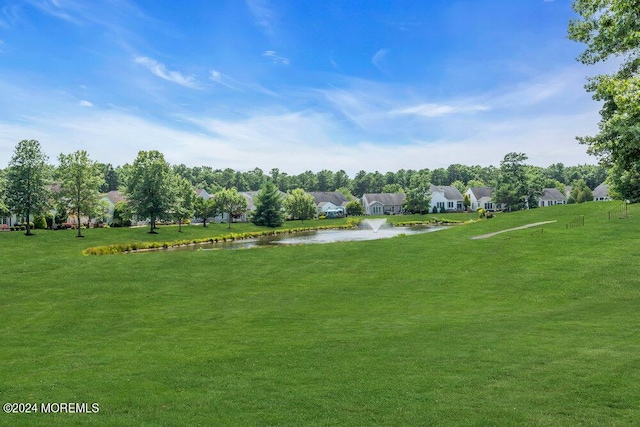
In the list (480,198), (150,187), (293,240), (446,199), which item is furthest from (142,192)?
(480,198)

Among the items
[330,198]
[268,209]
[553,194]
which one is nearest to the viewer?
[268,209]

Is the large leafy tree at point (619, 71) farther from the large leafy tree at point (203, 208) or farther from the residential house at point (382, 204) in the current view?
the residential house at point (382, 204)

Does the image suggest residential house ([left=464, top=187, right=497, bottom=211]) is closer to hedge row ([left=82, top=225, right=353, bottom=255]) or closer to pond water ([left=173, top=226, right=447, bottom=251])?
hedge row ([left=82, top=225, right=353, bottom=255])

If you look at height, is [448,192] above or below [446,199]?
above

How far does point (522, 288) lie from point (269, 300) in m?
14.3

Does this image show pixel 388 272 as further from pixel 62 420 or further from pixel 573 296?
pixel 62 420

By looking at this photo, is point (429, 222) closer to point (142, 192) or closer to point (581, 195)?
point (581, 195)

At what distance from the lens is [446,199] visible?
466 feet

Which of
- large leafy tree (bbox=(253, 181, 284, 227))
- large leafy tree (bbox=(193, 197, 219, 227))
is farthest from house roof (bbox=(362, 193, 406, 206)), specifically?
large leafy tree (bbox=(193, 197, 219, 227))

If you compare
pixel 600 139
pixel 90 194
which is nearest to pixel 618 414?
pixel 600 139

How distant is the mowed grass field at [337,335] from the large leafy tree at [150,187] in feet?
127

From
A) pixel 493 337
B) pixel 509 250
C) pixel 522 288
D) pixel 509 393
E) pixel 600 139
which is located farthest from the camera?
pixel 509 250

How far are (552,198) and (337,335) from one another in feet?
485

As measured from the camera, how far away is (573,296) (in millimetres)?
23750
